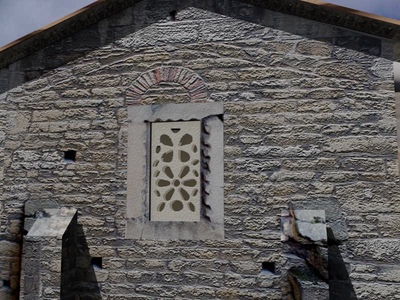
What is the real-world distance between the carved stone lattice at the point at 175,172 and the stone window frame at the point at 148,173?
0.06 m

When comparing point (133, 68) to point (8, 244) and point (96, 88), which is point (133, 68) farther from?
point (8, 244)

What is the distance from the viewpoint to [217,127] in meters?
4.59

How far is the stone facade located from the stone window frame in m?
0.08

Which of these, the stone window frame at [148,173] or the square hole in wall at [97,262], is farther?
the square hole in wall at [97,262]

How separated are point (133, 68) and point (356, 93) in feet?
8.26

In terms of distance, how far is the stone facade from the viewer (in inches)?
167

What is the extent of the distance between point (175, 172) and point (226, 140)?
67 cm

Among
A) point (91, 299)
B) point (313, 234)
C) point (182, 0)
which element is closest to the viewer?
point (313, 234)

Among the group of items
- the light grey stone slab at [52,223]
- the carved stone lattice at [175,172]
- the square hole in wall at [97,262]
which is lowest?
the square hole in wall at [97,262]

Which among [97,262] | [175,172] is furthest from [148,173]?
[97,262]

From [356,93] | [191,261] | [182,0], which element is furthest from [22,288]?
[356,93]

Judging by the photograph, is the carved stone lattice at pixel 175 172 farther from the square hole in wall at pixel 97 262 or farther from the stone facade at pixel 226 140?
the square hole in wall at pixel 97 262

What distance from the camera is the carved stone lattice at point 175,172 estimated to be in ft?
15.0

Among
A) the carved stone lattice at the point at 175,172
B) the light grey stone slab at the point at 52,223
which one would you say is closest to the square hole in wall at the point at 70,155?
the light grey stone slab at the point at 52,223
